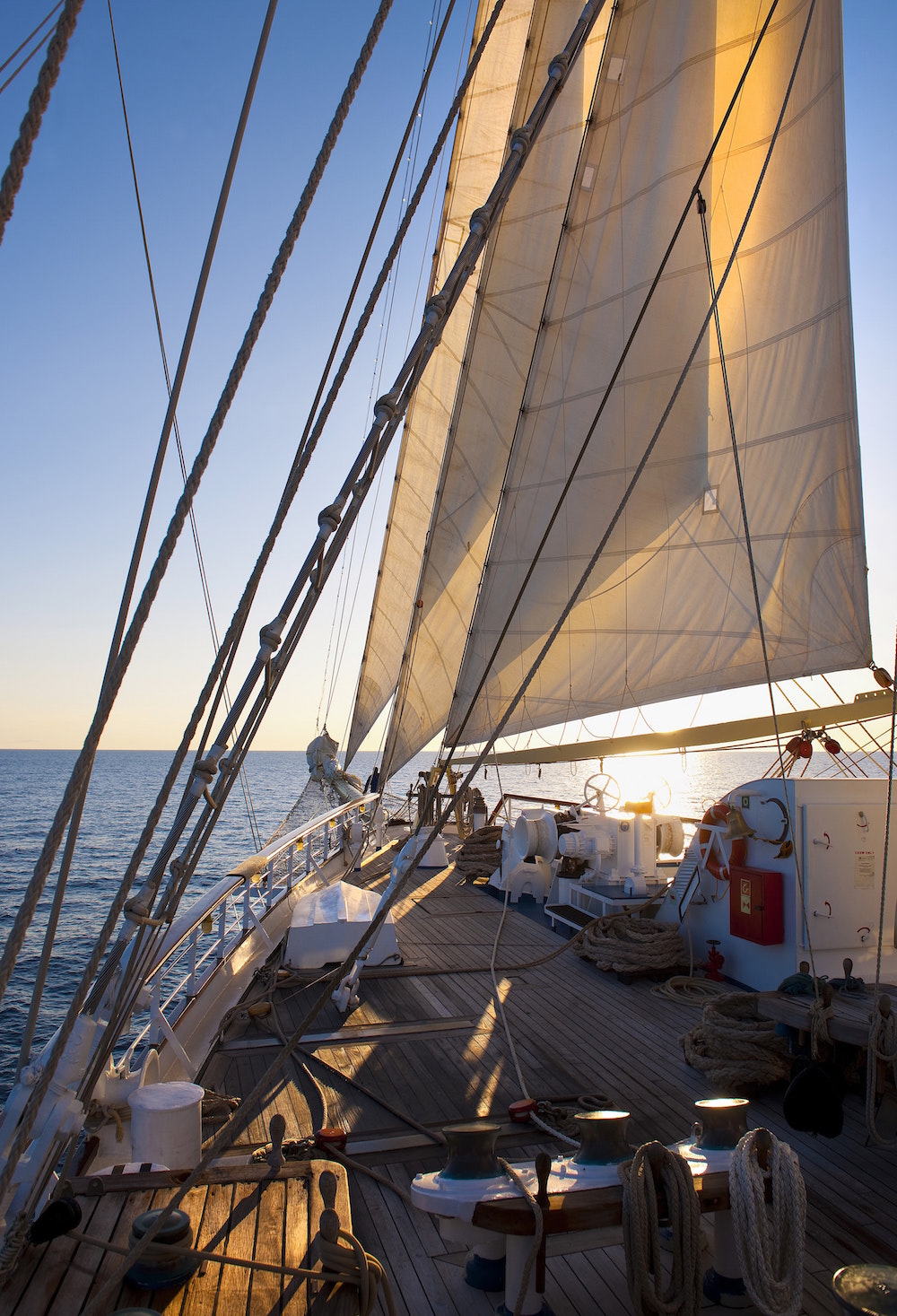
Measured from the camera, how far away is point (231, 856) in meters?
32.2

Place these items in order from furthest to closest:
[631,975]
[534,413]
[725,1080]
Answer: [534,413] → [631,975] → [725,1080]

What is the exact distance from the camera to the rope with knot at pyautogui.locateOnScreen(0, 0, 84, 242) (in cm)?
189

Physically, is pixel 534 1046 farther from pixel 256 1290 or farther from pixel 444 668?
pixel 444 668

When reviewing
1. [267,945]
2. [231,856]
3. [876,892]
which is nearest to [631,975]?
[876,892]

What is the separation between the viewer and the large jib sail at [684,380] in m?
8.16

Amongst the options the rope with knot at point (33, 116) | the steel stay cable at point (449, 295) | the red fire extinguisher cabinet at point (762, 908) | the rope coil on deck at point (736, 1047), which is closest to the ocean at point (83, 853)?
the red fire extinguisher cabinet at point (762, 908)

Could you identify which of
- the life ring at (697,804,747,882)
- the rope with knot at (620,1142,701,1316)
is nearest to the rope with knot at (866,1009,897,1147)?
the rope with knot at (620,1142,701,1316)

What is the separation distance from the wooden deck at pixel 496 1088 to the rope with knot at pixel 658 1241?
1.63ft

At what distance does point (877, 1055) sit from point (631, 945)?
335cm

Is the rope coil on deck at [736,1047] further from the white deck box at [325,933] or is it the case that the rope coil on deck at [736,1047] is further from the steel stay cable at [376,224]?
the steel stay cable at [376,224]

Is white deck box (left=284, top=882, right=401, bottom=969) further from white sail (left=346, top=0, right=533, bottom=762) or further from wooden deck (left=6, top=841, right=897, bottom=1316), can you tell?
white sail (left=346, top=0, right=533, bottom=762)

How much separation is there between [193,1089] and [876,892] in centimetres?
539

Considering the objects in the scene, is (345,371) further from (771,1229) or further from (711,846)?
(711,846)

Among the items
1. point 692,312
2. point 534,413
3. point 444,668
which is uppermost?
point 692,312
